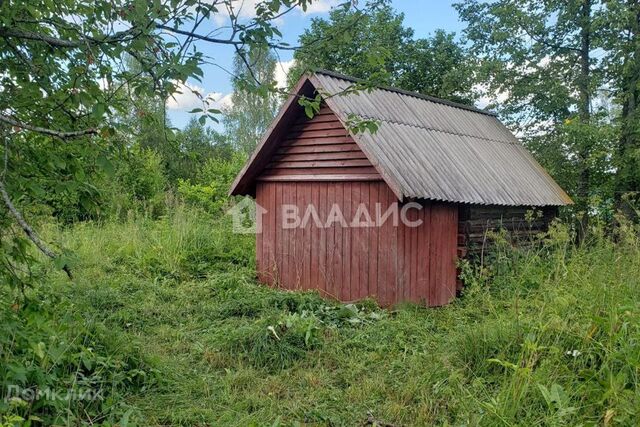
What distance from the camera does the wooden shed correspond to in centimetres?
688

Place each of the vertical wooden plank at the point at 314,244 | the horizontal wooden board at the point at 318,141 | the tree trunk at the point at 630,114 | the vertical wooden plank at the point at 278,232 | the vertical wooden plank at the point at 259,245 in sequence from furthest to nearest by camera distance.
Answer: the tree trunk at the point at 630,114 < the vertical wooden plank at the point at 259,245 < the vertical wooden plank at the point at 278,232 < the vertical wooden plank at the point at 314,244 < the horizontal wooden board at the point at 318,141

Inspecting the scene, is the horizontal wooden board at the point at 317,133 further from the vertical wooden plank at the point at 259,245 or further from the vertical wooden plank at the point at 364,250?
the vertical wooden plank at the point at 259,245

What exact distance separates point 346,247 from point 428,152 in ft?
6.62

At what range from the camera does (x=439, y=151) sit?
Result: 7.93 meters

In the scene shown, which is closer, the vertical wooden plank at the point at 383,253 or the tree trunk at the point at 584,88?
the vertical wooden plank at the point at 383,253

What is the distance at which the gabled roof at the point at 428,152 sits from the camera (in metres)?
6.70

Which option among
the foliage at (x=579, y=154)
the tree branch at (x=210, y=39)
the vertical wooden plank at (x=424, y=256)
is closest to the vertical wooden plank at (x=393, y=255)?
the vertical wooden plank at (x=424, y=256)

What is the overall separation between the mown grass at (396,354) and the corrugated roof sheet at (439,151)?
1535 millimetres

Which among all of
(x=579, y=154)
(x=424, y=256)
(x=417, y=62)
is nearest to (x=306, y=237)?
(x=424, y=256)

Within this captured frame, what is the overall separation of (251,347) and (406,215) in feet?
9.77

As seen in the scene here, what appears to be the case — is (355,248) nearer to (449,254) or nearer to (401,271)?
Answer: (401,271)

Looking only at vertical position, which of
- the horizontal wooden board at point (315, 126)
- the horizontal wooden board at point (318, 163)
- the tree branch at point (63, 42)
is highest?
the horizontal wooden board at point (315, 126)

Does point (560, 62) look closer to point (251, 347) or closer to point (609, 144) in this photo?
point (609, 144)

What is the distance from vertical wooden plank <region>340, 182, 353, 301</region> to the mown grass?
1.57 feet
